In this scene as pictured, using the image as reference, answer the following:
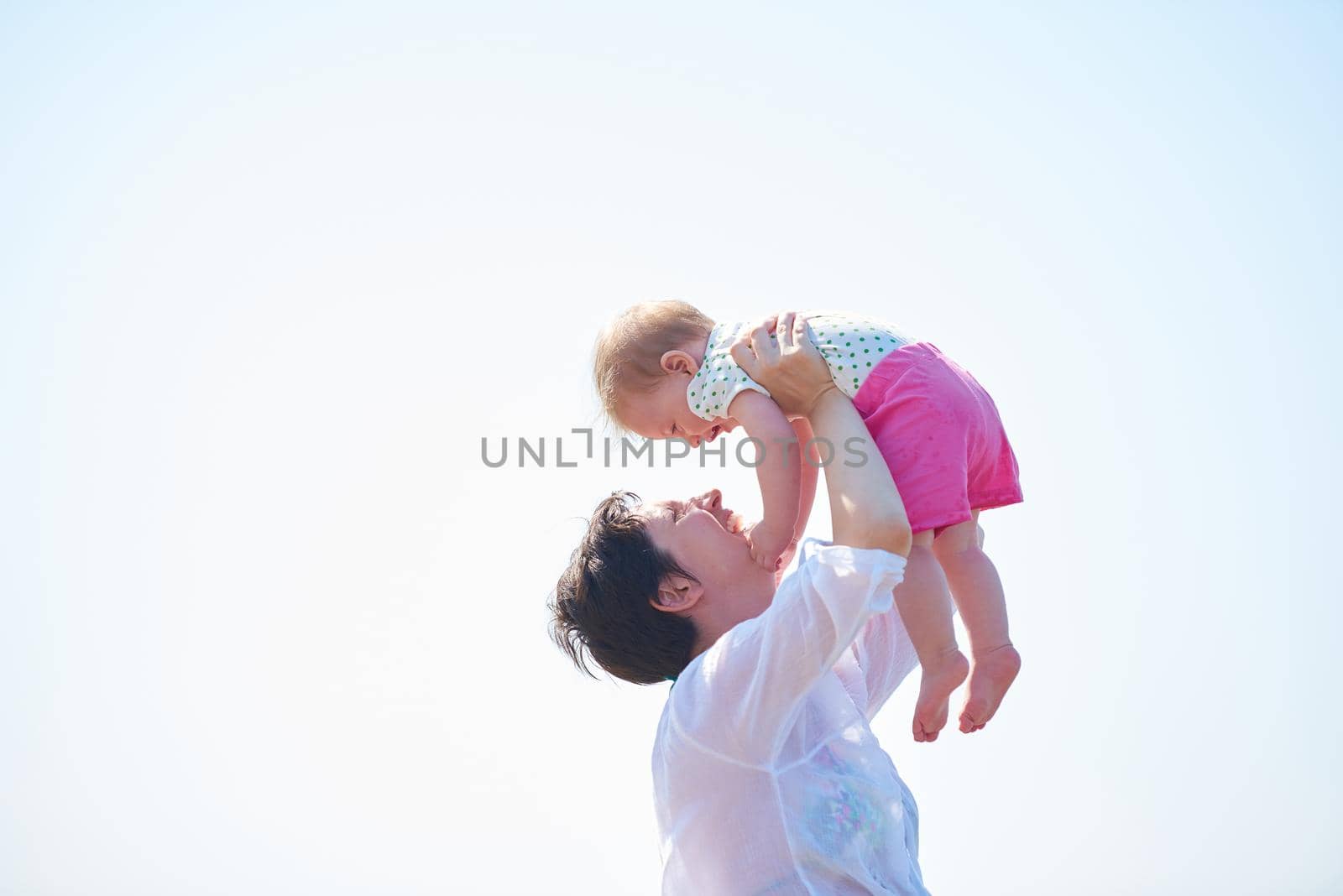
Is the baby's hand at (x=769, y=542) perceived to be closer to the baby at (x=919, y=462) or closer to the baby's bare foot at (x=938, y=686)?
the baby at (x=919, y=462)

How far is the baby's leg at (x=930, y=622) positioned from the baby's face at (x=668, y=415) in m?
0.68

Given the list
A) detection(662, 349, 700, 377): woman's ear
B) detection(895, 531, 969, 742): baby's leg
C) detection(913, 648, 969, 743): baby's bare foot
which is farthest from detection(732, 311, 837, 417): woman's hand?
detection(913, 648, 969, 743): baby's bare foot

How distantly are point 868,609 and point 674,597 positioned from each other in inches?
33.7

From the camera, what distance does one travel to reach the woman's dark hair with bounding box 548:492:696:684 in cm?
327

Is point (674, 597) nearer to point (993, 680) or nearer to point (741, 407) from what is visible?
point (741, 407)

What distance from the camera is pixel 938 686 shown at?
121 inches

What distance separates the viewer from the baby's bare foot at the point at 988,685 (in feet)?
10.6

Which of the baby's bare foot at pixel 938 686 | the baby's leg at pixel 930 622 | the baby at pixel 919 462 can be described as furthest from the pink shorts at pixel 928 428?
the baby's bare foot at pixel 938 686

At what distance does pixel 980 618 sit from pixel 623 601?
98 centimetres

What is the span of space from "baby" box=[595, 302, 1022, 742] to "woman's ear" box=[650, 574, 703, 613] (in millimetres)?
194

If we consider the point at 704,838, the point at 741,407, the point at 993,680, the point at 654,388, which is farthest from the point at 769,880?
the point at 654,388

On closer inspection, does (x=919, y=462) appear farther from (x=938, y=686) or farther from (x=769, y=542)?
(x=938, y=686)

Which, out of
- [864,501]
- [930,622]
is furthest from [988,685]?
[864,501]

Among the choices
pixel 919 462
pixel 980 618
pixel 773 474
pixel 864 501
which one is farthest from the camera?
pixel 980 618
